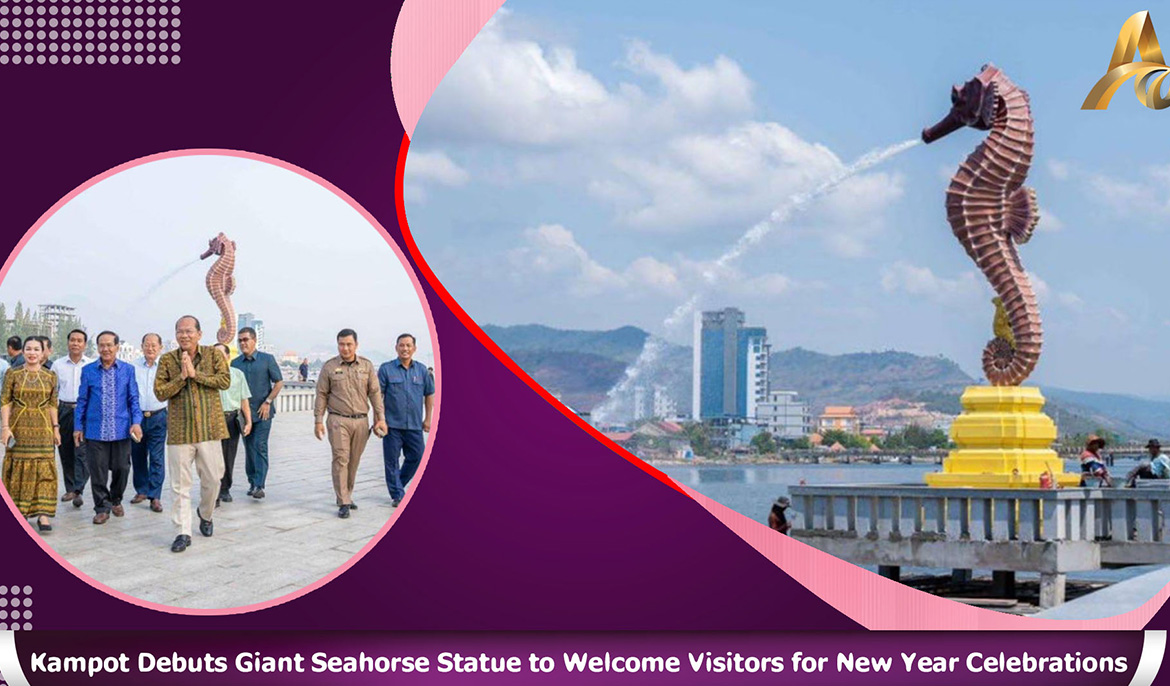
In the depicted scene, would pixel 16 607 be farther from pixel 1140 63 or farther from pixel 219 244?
pixel 1140 63

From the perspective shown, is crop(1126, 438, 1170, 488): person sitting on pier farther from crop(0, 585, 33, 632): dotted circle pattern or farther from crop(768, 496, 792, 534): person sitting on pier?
crop(0, 585, 33, 632): dotted circle pattern

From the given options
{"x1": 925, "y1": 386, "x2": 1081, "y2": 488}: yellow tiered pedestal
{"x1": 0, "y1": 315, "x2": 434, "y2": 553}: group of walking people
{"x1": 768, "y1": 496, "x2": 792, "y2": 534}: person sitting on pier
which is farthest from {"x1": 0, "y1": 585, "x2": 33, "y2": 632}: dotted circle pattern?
{"x1": 925, "y1": 386, "x2": 1081, "y2": 488}: yellow tiered pedestal

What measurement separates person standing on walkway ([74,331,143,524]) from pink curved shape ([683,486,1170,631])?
5041mm

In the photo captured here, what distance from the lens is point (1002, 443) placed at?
58.4ft

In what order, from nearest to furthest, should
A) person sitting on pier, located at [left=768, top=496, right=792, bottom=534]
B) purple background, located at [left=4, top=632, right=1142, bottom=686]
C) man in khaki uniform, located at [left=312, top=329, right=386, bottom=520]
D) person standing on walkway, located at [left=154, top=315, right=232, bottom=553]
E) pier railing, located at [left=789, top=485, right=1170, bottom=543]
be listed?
purple background, located at [left=4, top=632, right=1142, bottom=686] < person standing on walkway, located at [left=154, top=315, right=232, bottom=553] < man in khaki uniform, located at [left=312, top=329, right=386, bottom=520] < pier railing, located at [left=789, top=485, right=1170, bottom=543] < person sitting on pier, located at [left=768, top=496, right=792, bottom=534]

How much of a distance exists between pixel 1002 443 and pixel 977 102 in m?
4.06

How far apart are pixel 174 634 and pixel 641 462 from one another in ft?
12.9

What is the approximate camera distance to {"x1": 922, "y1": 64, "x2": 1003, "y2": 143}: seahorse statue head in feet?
57.7

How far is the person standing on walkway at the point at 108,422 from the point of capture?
508 inches

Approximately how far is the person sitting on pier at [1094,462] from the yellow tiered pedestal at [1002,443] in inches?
28.0

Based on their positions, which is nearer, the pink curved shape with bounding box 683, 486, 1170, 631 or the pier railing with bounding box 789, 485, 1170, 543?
the pink curved shape with bounding box 683, 486, 1170, 631

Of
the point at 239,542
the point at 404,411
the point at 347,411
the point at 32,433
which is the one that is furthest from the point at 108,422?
the point at 404,411

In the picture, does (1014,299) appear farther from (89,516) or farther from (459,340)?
(89,516)

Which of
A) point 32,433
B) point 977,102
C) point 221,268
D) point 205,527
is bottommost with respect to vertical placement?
point 205,527
